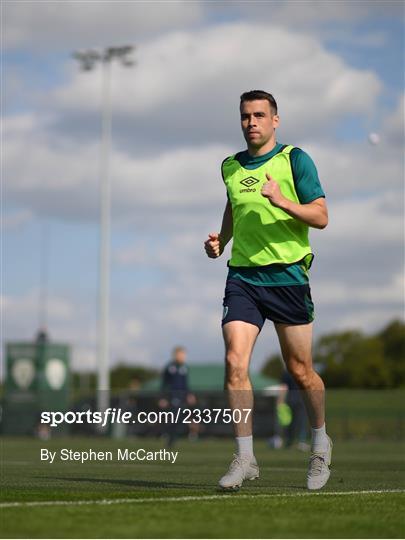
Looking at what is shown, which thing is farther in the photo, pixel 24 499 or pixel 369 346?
pixel 369 346

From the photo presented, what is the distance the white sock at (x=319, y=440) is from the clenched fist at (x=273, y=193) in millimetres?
1651

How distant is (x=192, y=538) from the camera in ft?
16.9

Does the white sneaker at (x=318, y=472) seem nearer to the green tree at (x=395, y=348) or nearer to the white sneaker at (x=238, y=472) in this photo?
the white sneaker at (x=238, y=472)

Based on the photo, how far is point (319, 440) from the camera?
27.4 feet

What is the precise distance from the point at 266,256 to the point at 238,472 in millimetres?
1386

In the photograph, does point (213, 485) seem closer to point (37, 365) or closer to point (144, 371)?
point (37, 365)

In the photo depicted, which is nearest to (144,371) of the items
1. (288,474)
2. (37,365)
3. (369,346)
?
(369,346)

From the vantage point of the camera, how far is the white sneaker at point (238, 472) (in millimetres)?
7688

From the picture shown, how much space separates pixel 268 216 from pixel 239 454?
153 cm

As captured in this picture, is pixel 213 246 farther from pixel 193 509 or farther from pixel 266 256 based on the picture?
pixel 193 509

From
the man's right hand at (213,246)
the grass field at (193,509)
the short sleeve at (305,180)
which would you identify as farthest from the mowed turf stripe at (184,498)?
the short sleeve at (305,180)

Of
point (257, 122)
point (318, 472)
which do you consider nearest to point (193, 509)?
point (318, 472)

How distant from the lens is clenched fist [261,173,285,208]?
7.63 metres

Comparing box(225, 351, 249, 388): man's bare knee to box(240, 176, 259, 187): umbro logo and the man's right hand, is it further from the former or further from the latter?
box(240, 176, 259, 187): umbro logo
